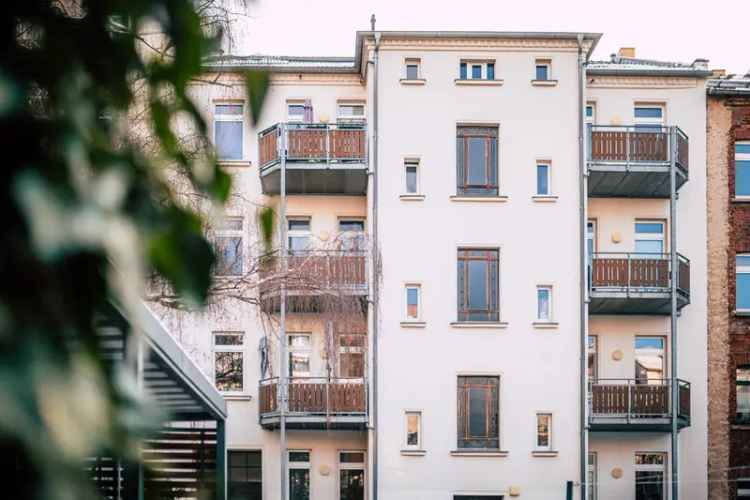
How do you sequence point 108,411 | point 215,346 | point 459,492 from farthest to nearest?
point 215,346, point 459,492, point 108,411

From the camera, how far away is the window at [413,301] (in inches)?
1081

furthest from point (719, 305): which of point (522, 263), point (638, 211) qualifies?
point (522, 263)

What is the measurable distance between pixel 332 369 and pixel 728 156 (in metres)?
10.8

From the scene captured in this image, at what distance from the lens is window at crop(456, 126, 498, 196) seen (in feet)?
90.8

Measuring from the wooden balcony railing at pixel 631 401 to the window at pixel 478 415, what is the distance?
2221mm

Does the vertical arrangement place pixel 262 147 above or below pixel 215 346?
above

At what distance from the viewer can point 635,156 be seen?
2761 centimetres

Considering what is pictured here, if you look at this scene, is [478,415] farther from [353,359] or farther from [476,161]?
[476,161]

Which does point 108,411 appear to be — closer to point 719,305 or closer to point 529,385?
point 529,385

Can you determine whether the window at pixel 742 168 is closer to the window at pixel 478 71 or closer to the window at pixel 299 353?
the window at pixel 478 71

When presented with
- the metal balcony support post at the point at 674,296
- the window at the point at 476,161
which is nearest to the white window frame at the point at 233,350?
the window at the point at 476,161

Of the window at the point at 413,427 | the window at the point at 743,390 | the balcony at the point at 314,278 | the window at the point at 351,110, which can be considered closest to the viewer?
the balcony at the point at 314,278

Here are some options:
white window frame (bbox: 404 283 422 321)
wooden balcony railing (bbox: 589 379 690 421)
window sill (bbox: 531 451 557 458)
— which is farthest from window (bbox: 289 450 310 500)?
wooden balcony railing (bbox: 589 379 690 421)

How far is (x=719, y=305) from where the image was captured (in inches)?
1138
